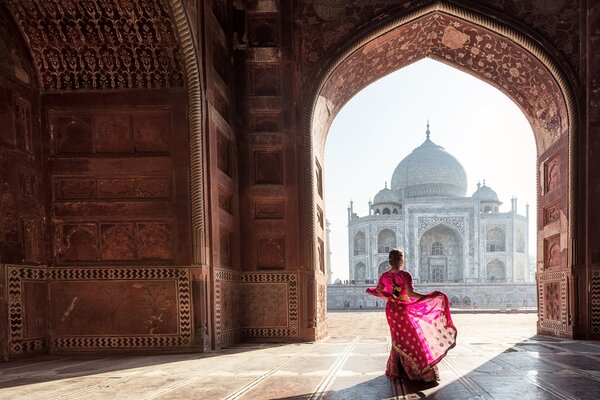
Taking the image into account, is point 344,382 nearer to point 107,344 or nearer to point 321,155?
point 107,344

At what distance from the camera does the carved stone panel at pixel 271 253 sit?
7406 mm

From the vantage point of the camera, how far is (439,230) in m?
35.2

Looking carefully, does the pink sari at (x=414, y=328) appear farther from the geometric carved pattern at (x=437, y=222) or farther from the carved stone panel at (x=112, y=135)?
the geometric carved pattern at (x=437, y=222)

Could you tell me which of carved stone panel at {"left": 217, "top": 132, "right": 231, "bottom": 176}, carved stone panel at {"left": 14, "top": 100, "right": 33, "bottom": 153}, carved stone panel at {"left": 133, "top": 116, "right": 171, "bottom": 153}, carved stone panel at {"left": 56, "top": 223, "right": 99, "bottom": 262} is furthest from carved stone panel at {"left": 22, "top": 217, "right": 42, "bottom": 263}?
carved stone panel at {"left": 217, "top": 132, "right": 231, "bottom": 176}

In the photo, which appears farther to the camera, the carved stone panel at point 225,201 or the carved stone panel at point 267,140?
the carved stone panel at point 267,140

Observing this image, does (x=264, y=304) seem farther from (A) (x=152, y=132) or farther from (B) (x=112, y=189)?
(A) (x=152, y=132)

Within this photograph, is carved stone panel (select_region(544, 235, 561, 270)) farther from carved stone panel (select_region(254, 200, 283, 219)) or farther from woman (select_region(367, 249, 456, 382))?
woman (select_region(367, 249, 456, 382))

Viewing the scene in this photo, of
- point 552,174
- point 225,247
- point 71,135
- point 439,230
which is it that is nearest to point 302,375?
point 225,247

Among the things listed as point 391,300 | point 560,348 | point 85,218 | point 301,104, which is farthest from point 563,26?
point 85,218

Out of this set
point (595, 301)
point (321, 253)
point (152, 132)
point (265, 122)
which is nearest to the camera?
point (152, 132)

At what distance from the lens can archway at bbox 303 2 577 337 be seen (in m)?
7.49

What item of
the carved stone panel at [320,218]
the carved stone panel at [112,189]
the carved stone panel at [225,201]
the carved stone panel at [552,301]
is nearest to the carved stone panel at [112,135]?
the carved stone panel at [112,189]

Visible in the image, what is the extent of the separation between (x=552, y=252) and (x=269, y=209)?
4.76m

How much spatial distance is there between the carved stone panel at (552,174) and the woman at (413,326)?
494cm
